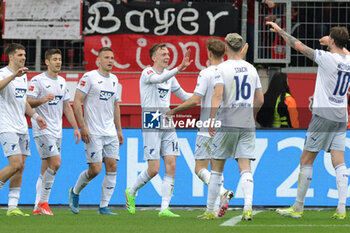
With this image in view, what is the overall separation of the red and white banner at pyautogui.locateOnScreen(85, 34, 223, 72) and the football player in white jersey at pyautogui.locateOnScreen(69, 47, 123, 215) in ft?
15.4

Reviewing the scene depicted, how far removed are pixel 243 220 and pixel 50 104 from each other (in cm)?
326

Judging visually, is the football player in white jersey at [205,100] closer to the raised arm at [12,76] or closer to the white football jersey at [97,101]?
the white football jersey at [97,101]

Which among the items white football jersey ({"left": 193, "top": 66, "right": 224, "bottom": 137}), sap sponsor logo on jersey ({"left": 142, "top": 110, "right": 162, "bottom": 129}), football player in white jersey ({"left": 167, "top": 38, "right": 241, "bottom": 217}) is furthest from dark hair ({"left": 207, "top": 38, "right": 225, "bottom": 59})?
sap sponsor logo on jersey ({"left": 142, "top": 110, "right": 162, "bottom": 129})

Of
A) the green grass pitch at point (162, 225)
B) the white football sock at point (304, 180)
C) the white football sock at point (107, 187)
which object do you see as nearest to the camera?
the green grass pitch at point (162, 225)

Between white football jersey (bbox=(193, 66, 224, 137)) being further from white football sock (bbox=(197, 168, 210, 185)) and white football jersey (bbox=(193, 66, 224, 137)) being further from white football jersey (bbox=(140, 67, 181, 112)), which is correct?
white football jersey (bbox=(140, 67, 181, 112))

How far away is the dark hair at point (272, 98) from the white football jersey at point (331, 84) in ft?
11.9

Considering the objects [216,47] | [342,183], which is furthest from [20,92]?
[342,183]

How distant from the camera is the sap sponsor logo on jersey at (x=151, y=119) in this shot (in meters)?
10.3

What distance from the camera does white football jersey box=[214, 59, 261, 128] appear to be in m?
8.30

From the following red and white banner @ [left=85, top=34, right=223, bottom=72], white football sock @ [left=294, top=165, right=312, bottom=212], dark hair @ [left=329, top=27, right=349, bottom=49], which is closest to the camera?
dark hair @ [left=329, top=27, right=349, bottom=49]

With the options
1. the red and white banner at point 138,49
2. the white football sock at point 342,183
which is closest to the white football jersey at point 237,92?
the white football sock at point 342,183

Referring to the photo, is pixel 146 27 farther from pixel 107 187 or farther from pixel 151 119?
pixel 107 187

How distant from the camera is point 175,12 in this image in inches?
604

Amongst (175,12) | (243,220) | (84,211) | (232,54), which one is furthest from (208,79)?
(175,12)
